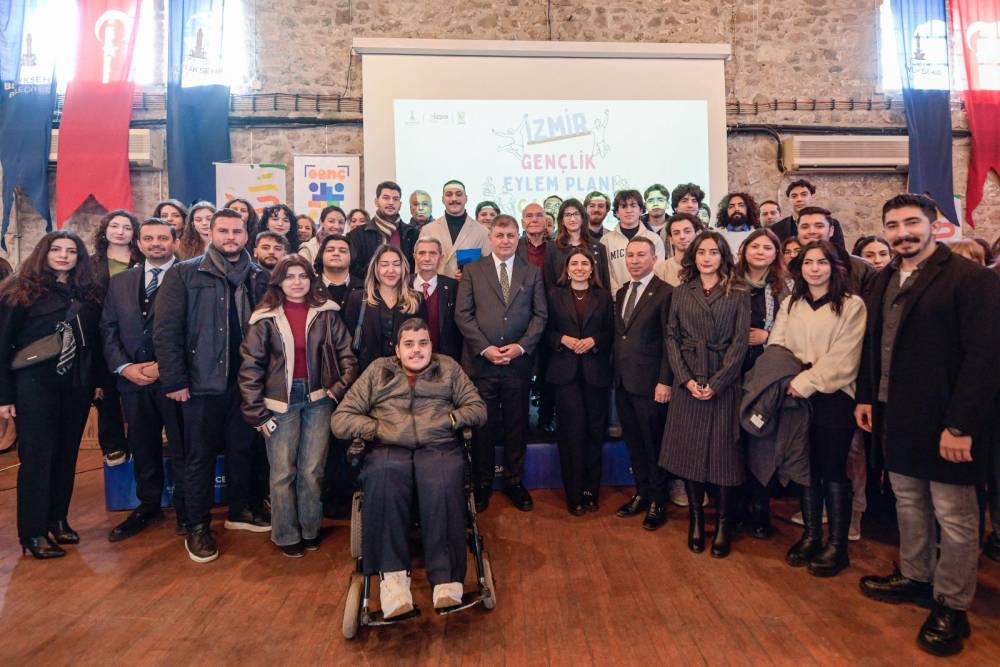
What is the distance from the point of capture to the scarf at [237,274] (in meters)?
2.86

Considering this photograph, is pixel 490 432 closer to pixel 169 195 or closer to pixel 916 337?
pixel 916 337

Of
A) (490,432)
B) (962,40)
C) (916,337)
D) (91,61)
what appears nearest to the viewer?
(916,337)

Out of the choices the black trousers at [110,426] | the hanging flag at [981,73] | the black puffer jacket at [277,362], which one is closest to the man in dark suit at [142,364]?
the black trousers at [110,426]

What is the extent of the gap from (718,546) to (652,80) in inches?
205

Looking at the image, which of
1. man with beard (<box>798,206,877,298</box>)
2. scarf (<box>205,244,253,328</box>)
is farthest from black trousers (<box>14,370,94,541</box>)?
man with beard (<box>798,206,877,298</box>)

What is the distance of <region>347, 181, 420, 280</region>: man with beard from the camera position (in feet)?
13.5

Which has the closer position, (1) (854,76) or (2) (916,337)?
(2) (916,337)

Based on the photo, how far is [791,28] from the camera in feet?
21.7

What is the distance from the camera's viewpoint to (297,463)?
280cm

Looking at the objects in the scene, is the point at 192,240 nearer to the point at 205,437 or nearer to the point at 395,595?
the point at 205,437

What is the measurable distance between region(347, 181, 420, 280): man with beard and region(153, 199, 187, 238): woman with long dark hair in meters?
1.07

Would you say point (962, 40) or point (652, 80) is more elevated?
point (962, 40)

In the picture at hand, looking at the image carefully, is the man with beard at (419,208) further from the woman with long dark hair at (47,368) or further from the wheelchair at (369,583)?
the wheelchair at (369,583)

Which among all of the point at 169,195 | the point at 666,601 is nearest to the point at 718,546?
the point at 666,601
